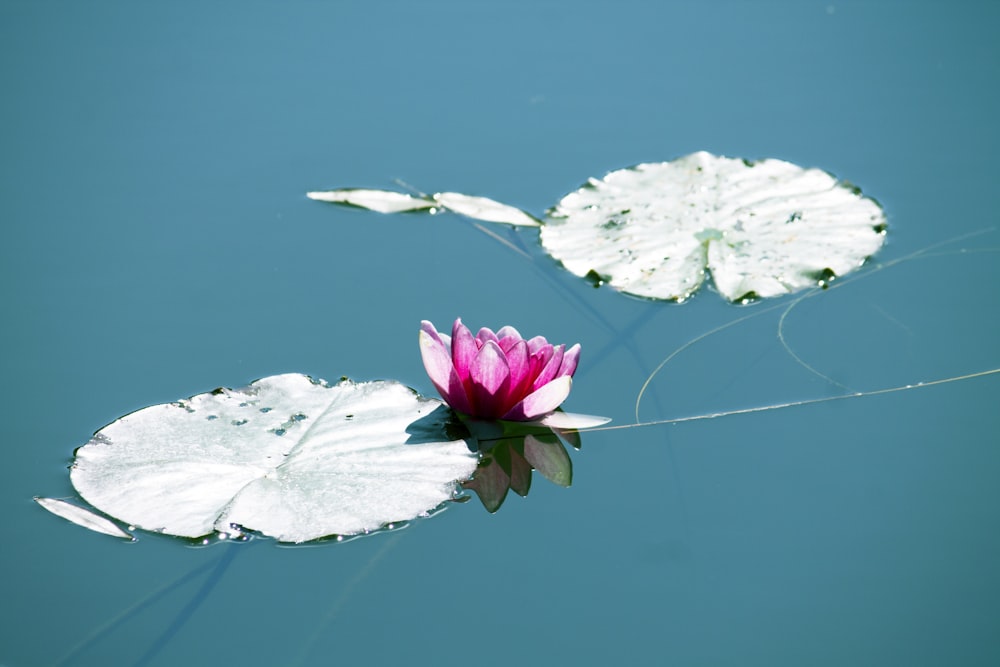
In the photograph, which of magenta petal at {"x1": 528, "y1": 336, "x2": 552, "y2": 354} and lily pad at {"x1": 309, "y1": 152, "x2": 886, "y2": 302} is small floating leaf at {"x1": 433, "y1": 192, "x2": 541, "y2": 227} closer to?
lily pad at {"x1": 309, "y1": 152, "x2": 886, "y2": 302}

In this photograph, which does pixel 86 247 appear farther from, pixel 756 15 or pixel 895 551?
pixel 756 15

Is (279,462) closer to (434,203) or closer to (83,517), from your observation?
(83,517)

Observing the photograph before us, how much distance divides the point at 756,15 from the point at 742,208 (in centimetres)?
146

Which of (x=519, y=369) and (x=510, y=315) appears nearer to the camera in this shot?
(x=519, y=369)

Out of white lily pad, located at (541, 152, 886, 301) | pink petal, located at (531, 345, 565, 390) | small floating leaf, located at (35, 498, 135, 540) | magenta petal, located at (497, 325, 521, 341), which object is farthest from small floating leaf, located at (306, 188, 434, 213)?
small floating leaf, located at (35, 498, 135, 540)

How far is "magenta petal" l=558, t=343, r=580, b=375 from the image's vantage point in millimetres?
2078

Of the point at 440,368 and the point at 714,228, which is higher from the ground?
the point at 714,228

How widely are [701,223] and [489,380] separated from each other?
0.98 meters

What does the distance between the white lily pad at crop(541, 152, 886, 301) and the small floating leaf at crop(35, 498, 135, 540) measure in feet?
4.16

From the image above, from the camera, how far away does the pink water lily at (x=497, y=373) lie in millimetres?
1987

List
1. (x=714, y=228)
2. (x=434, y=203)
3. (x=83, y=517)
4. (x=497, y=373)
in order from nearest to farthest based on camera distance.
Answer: (x=83, y=517) < (x=497, y=373) < (x=714, y=228) < (x=434, y=203)

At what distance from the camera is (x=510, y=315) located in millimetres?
2436

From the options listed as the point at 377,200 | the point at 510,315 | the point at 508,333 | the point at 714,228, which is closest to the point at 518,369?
the point at 508,333

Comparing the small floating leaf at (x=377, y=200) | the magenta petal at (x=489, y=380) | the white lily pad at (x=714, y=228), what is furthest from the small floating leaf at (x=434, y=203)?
the magenta petal at (x=489, y=380)
